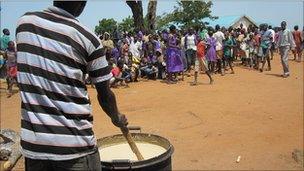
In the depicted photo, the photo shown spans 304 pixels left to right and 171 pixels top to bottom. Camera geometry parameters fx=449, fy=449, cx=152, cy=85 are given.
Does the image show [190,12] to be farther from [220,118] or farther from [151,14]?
[220,118]

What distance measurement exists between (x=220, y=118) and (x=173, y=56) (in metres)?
4.91

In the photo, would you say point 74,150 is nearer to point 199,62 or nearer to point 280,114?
point 280,114

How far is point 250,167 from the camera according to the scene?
5852 millimetres

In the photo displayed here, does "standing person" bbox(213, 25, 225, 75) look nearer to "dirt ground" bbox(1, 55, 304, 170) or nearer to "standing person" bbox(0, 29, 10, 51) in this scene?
"dirt ground" bbox(1, 55, 304, 170)

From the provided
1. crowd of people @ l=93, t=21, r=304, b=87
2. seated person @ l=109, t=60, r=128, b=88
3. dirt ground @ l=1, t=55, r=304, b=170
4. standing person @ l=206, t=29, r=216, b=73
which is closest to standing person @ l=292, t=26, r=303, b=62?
crowd of people @ l=93, t=21, r=304, b=87

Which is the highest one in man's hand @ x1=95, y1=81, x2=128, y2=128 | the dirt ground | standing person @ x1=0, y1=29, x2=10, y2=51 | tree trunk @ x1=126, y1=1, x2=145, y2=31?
tree trunk @ x1=126, y1=1, x2=145, y2=31

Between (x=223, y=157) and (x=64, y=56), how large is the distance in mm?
4394

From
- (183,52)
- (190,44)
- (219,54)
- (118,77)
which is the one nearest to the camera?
(118,77)

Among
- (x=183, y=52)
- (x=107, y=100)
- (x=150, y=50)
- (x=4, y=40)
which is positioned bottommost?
(x=183, y=52)

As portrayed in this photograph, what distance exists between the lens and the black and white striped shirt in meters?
2.25

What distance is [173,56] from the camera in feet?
43.2

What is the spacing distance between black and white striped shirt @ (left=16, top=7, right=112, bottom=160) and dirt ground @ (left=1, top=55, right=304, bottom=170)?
3.77m

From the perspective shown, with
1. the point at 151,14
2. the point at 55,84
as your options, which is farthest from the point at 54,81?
the point at 151,14

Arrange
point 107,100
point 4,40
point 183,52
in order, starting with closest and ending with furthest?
point 107,100 → point 4,40 → point 183,52
